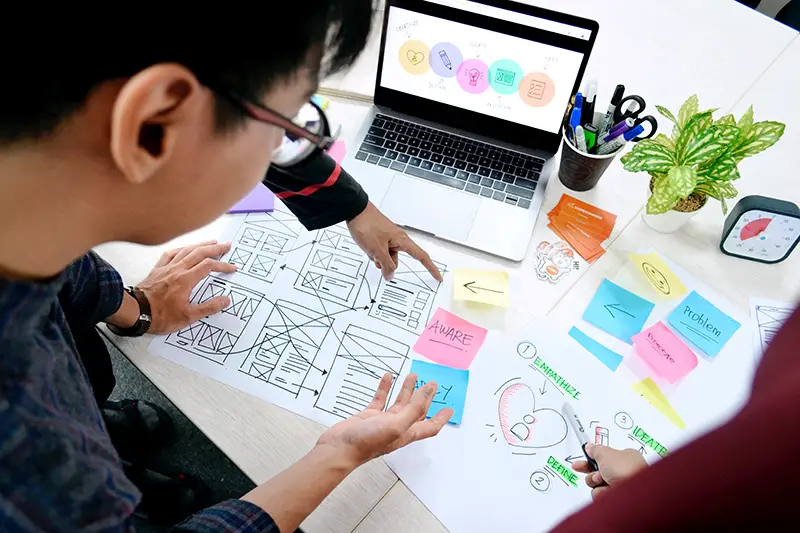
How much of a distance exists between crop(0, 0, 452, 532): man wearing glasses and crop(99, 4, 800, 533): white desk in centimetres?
5

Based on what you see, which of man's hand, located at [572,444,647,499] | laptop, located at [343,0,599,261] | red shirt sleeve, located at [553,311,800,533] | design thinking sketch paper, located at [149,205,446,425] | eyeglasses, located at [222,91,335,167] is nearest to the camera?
red shirt sleeve, located at [553,311,800,533]

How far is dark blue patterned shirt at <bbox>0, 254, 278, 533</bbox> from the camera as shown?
1.44ft

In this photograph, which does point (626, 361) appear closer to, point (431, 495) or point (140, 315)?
point (431, 495)

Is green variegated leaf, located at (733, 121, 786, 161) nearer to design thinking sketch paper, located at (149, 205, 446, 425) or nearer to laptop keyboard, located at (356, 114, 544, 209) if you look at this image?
laptop keyboard, located at (356, 114, 544, 209)

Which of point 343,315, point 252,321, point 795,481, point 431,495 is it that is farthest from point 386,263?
point 795,481

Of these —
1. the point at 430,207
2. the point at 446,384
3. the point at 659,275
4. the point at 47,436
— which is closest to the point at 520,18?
the point at 430,207

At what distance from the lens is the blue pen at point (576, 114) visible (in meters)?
0.82

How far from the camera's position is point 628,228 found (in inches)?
34.4

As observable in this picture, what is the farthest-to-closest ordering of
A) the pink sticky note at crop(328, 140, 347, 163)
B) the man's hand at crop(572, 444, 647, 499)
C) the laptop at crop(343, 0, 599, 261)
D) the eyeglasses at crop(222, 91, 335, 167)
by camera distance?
the pink sticky note at crop(328, 140, 347, 163), the laptop at crop(343, 0, 599, 261), the man's hand at crop(572, 444, 647, 499), the eyeglasses at crop(222, 91, 335, 167)

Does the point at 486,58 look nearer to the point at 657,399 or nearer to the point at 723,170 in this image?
the point at 723,170

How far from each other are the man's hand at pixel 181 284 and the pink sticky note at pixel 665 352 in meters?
0.55

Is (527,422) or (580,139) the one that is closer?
(527,422)

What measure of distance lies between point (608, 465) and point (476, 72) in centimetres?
58

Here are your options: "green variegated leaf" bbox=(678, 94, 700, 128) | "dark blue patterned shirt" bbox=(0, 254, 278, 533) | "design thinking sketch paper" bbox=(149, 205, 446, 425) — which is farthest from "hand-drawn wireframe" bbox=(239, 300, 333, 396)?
"green variegated leaf" bbox=(678, 94, 700, 128)
